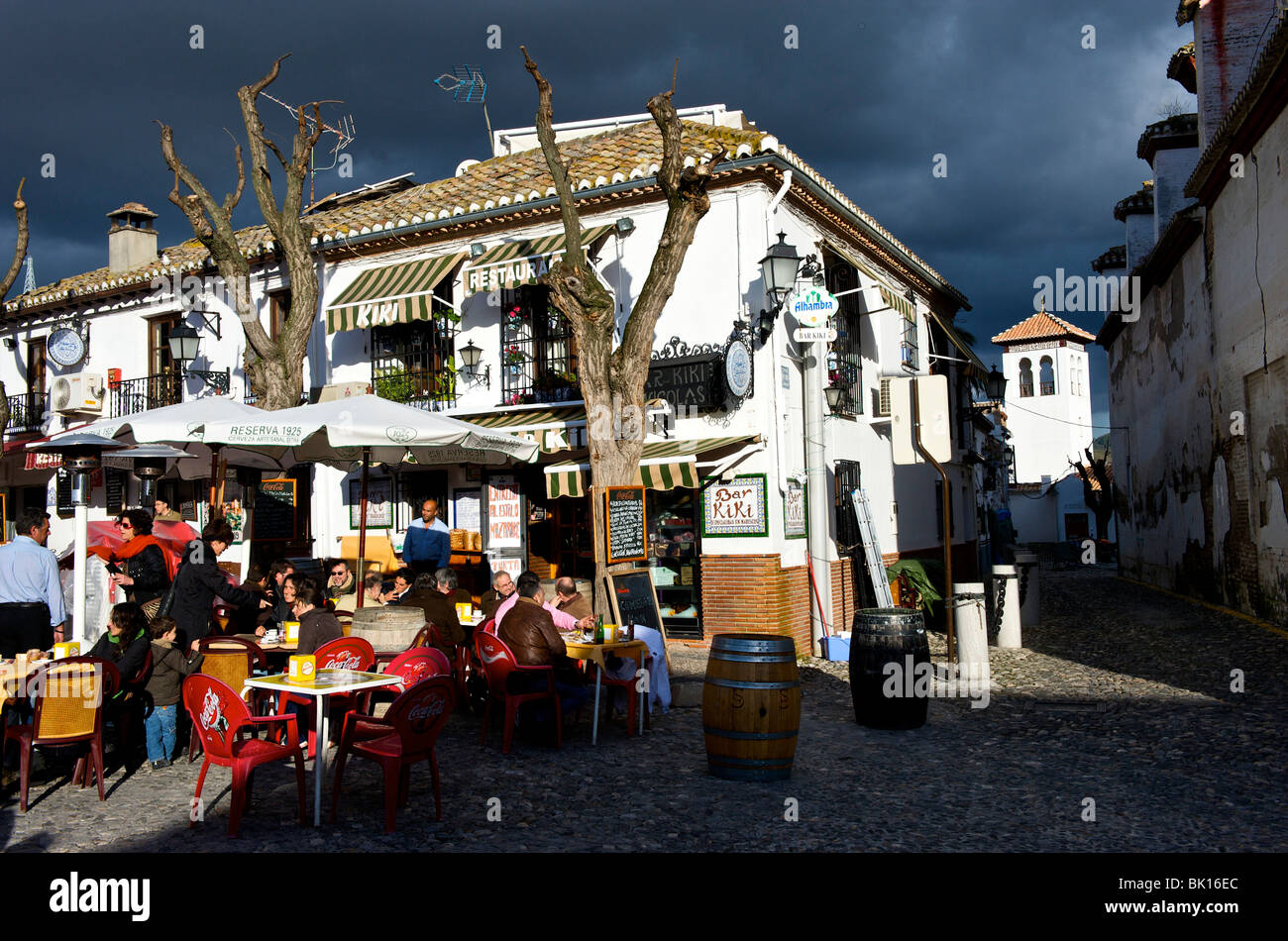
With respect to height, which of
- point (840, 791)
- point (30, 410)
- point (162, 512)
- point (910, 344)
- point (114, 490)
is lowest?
point (840, 791)

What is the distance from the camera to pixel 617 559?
9.22 m

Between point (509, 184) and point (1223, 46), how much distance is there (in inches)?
479

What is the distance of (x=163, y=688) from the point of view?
21.6ft

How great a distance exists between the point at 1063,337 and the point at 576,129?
1538 inches

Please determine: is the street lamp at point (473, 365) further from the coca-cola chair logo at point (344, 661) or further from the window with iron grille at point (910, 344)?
the coca-cola chair logo at point (344, 661)

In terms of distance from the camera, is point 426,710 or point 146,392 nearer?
point 426,710

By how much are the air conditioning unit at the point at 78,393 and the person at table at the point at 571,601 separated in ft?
42.9

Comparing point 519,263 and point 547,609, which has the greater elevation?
point 519,263

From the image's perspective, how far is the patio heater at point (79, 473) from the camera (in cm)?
738

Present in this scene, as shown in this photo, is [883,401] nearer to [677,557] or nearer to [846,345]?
[846,345]

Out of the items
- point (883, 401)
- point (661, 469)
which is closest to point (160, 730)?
point (661, 469)

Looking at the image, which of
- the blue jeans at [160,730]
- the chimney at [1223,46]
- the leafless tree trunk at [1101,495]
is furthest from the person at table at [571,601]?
the leafless tree trunk at [1101,495]
